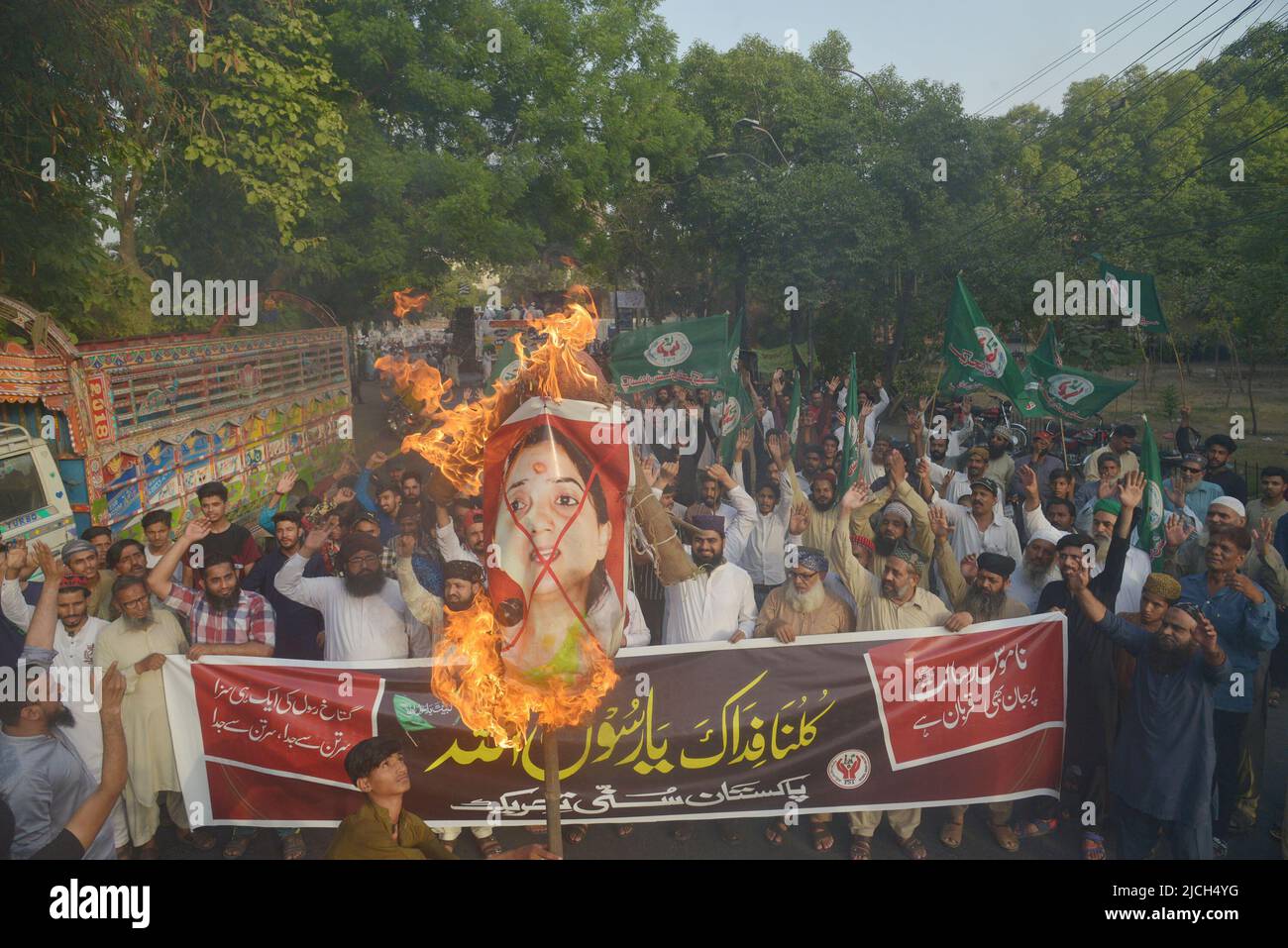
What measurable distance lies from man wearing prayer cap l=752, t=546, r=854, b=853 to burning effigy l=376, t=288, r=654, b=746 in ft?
5.52

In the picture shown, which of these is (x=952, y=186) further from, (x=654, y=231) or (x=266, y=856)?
(x=266, y=856)

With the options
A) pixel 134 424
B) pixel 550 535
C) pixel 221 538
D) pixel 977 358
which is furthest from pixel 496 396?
pixel 977 358

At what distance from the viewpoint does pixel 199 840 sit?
512 centimetres

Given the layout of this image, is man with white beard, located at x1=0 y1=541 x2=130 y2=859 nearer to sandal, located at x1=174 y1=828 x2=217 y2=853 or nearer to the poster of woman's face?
sandal, located at x1=174 y1=828 x2=217 y2=853

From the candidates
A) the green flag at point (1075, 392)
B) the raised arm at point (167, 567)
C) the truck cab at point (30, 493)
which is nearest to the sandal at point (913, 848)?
the raised arm at point (167, 567)

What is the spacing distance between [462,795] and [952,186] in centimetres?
1579

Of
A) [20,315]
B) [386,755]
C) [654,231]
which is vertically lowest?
[386,755]

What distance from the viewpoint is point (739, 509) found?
268 inches

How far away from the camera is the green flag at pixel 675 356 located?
1004 centimetres

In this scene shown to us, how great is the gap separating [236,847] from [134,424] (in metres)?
4.26

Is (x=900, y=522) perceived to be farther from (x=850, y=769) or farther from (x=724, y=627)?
(x=850, y=769)

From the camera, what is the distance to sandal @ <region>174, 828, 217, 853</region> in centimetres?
512

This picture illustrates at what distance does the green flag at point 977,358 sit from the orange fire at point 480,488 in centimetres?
552
